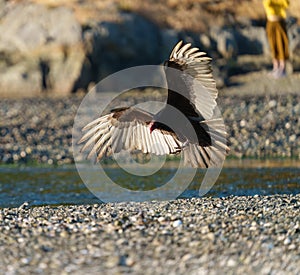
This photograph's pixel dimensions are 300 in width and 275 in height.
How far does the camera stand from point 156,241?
900cm

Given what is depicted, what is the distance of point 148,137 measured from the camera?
42.1 feet

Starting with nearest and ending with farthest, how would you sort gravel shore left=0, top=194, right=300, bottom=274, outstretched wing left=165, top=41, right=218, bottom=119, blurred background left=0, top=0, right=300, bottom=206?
gravel shore left=0, top=194, right=300, bottom=274 < outstretched wing left=165, top=41, right=218, bottom=119 < blurred background left=0, top=0, right=300, bottom=206

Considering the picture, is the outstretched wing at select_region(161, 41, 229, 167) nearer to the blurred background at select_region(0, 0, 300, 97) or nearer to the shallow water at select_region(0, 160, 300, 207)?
the shallow water at select_region(0, 160, 300, 207)

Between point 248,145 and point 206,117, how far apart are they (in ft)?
29.8

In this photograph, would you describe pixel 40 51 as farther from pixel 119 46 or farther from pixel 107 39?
pixel 119 46

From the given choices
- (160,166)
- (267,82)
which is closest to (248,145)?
(160,166)

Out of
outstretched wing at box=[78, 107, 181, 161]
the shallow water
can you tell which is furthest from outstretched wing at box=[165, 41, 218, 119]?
the shallow water

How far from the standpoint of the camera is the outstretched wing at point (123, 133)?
12.6 metres

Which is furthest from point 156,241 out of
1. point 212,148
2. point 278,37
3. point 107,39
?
point 107,39

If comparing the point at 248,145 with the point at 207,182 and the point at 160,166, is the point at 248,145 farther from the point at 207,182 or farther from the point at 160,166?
the point at 207,182

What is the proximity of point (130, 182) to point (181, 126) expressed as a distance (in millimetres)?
5121

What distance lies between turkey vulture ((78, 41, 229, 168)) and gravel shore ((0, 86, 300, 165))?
7.89 metres

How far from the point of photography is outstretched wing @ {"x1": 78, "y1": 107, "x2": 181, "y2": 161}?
12.6 m

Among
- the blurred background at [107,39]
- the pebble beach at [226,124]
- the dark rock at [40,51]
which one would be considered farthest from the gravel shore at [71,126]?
the blurred background at [107,39]
